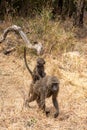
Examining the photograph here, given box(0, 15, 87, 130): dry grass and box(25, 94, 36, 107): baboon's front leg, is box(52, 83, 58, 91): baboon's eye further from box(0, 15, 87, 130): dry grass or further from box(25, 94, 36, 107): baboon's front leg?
box(25, 94, 36, 107): baboon's front leg

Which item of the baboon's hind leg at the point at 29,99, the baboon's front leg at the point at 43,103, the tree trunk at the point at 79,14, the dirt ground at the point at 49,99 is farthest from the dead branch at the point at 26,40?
the baboon's front leg at the point at 43,103

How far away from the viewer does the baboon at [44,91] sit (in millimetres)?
5613

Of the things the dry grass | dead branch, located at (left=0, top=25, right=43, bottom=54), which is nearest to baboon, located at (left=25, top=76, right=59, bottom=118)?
the dry grass

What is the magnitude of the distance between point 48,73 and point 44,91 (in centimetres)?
230

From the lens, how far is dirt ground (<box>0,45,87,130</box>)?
570 centimetres

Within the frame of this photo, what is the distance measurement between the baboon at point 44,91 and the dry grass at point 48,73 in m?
0.15

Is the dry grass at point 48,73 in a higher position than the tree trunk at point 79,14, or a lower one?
lower

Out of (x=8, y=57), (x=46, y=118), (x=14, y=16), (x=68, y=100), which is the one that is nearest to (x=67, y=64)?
(x=8, y=57)

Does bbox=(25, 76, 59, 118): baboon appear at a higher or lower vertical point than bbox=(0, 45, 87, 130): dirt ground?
higher

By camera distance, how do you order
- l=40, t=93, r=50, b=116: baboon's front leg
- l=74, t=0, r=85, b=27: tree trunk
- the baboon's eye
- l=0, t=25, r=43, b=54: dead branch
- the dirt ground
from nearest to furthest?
the baboon's eye < the dirt ground < l=40, t=93, r=50, b=116: baboon's front leg < l=0, t=25, r=43, b=54: dead branch < l=74, t=0, r=85, b=27: tree trunk

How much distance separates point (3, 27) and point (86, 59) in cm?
301

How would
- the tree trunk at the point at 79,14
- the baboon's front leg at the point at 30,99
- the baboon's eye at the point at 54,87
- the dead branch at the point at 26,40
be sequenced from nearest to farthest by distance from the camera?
the baboon's eye at the point at 54,87 → the baboon's front leg at the point at 30,99 → the dead branch at the point at 26,40 → the tree trunk at the point at 79,14

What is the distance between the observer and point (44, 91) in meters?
5.80

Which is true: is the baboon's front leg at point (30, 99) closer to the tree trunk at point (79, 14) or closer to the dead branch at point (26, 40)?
the dead branch at point (26, 40)
